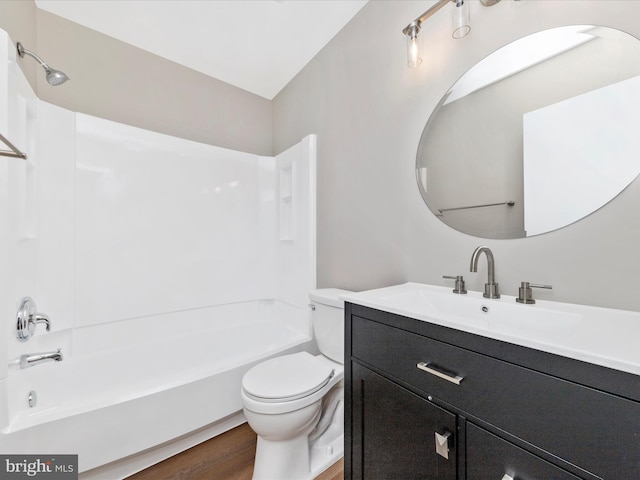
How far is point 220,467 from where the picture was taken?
1.41 meters

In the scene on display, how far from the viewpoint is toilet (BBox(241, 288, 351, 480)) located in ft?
3.99

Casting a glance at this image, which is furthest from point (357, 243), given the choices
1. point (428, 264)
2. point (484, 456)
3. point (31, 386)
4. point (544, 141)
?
point (31, 386)

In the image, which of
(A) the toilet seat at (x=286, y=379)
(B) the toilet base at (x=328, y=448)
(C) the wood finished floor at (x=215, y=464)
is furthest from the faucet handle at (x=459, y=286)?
(C) the wood finished floor at (x=215, y=464)

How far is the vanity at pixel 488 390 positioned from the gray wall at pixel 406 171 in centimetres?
13

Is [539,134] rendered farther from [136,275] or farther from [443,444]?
[136,275]

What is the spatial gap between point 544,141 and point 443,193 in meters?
0.40

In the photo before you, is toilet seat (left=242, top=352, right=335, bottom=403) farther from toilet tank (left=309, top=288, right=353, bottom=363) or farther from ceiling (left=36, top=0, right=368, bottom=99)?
ceiling (left=36, top=0, right=368, bottom=99)

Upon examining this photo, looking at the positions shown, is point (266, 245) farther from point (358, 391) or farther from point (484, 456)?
point (484, 456)

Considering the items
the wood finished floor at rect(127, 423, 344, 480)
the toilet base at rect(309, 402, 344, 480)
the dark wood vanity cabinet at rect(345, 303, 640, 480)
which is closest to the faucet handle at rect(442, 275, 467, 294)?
the dark wood vanity cabinet at rect(345, 303, 640, 480)

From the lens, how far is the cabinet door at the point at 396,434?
0.76 metres

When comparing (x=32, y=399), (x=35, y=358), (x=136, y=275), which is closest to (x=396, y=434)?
(x=35, y=358)

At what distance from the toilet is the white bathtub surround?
32cm

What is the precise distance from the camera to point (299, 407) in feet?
4.01

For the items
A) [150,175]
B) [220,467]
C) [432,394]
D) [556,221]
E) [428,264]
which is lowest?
[220,467]
